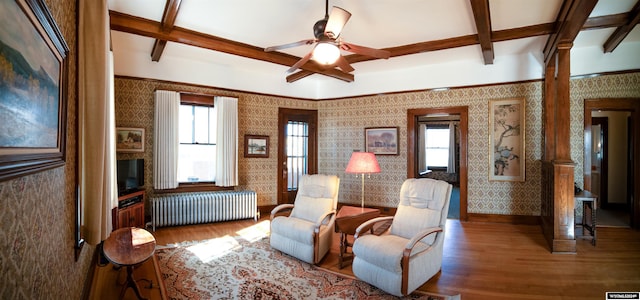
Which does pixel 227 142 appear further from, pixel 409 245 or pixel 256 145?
pixel 409 245

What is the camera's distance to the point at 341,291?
2.87 meters

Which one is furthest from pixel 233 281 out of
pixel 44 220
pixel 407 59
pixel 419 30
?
pixel 407 59

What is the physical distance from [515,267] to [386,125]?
360cm

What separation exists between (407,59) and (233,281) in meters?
4.65

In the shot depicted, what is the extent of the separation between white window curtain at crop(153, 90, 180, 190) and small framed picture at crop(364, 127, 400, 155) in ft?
12.6

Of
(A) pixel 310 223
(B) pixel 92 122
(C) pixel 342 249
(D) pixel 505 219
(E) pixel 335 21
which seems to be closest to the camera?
(B) pixel 92 122

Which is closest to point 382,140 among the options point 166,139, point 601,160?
point 166,139

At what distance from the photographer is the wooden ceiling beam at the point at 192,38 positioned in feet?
12.2

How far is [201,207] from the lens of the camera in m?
5.25

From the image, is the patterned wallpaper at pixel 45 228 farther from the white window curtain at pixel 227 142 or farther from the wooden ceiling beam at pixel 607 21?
the wooden ceiling beam at pixel 607 21

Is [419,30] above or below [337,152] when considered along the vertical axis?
above

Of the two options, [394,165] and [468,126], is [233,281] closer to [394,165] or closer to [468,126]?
[394,165]

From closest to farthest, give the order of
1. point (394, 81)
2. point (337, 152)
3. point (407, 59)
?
1. point (407, 59)
2. point (394, 81)
3. point (337, 152)

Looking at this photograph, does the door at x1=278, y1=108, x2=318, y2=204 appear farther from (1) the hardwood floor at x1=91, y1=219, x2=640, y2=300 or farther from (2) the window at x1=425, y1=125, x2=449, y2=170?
(2) the window at x1=425, y1=125, x2=449, y2=170
